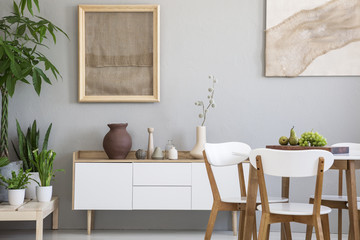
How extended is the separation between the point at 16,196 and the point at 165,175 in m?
1.27

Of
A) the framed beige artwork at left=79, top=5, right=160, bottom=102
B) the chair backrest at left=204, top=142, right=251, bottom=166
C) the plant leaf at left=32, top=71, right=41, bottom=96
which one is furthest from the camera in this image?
the framed beige artwork at left=79, top=5, right=160, bottom=102

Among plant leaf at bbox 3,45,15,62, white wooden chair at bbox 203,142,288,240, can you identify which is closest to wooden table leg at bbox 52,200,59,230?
plant leaf at bbox 3,45,15,62

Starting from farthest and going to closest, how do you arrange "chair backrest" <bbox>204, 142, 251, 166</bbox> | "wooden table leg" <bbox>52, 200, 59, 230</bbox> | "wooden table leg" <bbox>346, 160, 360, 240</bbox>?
"wooden table leg" <bbox>52, 200, 59, 230</bbox>
"chair backrest" <bbox>204, 142, 251, 166</bbox>
"wooden table leg" <bbox>346, 160, 360, 240</bbox>

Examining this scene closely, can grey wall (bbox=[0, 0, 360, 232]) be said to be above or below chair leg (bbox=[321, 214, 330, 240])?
above

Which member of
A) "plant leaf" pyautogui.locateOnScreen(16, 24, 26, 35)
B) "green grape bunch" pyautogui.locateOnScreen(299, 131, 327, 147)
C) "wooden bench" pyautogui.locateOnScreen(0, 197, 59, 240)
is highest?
"plant leaf" pyautogui.locateOnScreen(16, 24, 26, 35)

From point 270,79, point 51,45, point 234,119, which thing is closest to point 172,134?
point 234,119

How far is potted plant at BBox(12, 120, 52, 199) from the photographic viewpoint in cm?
432

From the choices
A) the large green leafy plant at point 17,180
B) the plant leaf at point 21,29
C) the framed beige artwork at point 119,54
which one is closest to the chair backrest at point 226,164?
the framed beige artwork at point 119,54

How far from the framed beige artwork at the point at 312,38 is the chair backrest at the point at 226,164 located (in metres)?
1.12

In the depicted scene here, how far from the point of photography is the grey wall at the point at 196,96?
4656mm

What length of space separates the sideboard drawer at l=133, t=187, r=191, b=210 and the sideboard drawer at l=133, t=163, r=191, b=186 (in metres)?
0.05

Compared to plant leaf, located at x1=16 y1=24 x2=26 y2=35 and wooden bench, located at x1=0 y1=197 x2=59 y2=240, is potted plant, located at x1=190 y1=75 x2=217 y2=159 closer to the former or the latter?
wooden bench, located at x1=0 y1=197 x2=59 y2=240

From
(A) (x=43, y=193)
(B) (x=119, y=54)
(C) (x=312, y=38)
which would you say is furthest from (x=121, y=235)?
(C) (x=312, y=38)

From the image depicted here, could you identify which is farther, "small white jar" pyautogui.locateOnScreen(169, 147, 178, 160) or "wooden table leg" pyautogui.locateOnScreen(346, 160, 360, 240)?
"small white jar" pyautogui.locateOnScreen(169, 147, 178, 160)
